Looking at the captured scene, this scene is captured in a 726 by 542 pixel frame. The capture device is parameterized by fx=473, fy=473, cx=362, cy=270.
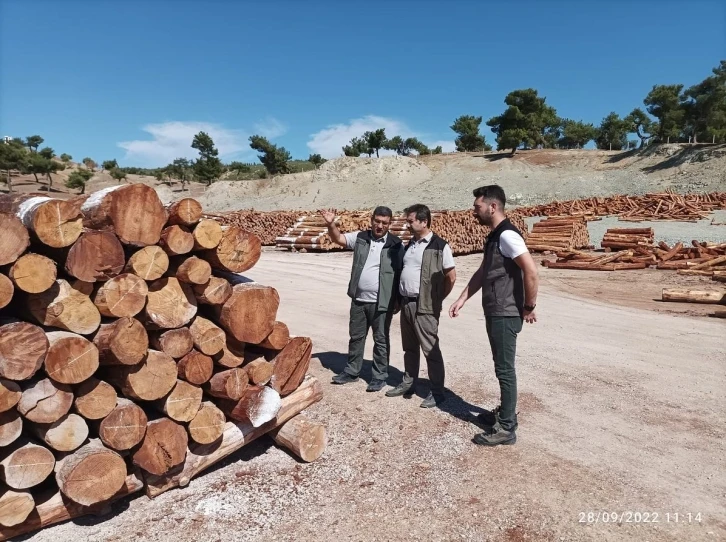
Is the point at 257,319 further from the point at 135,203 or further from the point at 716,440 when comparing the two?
the point at 716,440

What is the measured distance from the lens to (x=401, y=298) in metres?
4.88

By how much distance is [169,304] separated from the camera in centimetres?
328

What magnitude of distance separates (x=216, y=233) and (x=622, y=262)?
13217 mm

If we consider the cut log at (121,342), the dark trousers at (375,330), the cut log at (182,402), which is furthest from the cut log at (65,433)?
the dark trousers at (375,330)

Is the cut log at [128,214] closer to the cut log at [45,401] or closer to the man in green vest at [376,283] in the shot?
the cut log at [45,401]

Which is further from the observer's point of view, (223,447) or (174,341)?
(223,447)

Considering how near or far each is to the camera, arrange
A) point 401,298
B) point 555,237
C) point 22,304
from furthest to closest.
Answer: point 555,237 → point 401,298 → point 22,304

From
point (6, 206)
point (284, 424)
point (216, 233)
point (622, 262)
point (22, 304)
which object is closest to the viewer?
point (22, 304)

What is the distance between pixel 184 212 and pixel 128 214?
36cm

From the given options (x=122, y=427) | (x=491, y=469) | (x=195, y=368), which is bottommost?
(x=491, y=469)

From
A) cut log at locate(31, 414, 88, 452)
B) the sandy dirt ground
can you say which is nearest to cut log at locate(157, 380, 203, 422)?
cut log at locate(31, 414, 88, 452)

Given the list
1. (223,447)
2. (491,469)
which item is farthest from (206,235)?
(491,469)

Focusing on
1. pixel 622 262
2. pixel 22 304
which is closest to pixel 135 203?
pixel 22 304

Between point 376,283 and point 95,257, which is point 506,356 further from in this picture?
point 95,257
